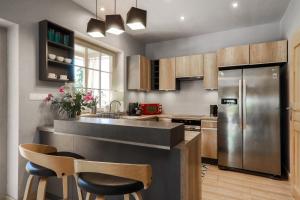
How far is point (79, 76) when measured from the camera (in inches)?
128

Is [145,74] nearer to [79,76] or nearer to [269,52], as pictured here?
[79,76]

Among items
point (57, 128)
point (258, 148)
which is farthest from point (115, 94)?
point (258, 148)

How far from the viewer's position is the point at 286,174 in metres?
3.10

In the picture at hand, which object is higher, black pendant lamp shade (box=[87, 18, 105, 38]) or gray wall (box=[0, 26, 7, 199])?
black pendant lamp shade (box=[87, 18, 105, 38])

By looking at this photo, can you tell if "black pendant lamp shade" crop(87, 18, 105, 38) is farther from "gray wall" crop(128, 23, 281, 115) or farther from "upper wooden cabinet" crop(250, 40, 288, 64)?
"upper wooden cabinet" crop(250, 40, 288, 64)

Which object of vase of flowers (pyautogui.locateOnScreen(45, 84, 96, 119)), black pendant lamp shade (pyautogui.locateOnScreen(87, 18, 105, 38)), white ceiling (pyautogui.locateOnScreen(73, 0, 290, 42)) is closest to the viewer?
black pendant lamp shade (pyautogui.locateOnScreen(87, 18, 105, 38))

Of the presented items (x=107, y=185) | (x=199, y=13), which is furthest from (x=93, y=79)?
(x=107, y=185)

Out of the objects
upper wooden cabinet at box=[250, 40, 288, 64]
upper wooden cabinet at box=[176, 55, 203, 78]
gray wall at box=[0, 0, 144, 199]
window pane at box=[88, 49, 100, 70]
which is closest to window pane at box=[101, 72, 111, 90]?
window pane at box=[88, 49, 100, 70]

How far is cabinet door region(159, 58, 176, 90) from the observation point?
171 inches

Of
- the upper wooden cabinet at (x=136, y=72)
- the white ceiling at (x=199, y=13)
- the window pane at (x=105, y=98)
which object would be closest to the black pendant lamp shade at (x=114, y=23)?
the white ceiling at (x=199, y=13)

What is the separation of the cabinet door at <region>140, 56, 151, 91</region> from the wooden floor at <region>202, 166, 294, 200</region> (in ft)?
7.59

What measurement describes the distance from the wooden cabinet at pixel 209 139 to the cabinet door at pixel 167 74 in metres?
1.18

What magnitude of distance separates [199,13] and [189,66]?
3.80 feet

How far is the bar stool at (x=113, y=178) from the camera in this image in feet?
3.70
